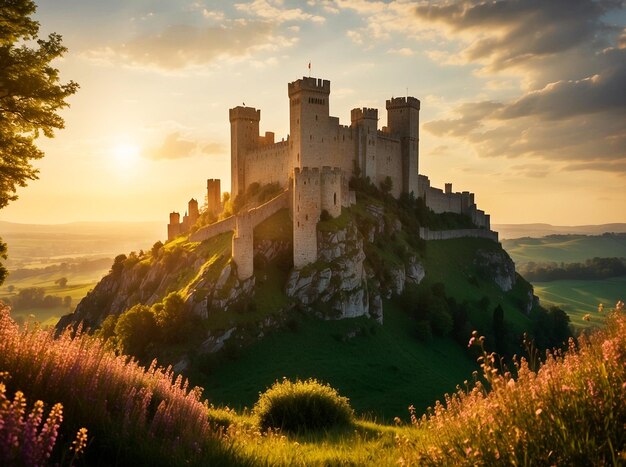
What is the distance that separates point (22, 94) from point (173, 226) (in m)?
74.8

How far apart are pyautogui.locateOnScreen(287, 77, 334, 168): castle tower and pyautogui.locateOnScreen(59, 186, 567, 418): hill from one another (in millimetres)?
9266

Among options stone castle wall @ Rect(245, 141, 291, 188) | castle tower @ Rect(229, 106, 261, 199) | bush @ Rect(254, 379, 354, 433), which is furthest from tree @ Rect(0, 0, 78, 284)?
castle tower @ Rect(229, 106, 261, 199)

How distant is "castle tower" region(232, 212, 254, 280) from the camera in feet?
181

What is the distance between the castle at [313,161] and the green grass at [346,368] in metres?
8.49

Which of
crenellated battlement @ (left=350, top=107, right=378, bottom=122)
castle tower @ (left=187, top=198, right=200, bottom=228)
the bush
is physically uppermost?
crenellated battlement @ (left=350, top=107, right=378, bottom=122)

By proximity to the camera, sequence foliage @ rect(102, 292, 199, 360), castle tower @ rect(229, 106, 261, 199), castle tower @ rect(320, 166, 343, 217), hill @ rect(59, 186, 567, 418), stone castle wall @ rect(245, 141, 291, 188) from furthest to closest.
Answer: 1. castle tower @ rect(229, 106, 261, 199)
2. stone castle wall @ rect(245, 141, 291, 188)
3. castle tower @ rect(320, 166, 343, 217)
4. foliage @ rect(102, 292, 199, 360)
5. hill @ rect(59, 186, 567, 418)

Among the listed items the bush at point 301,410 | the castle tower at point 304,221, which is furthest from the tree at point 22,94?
the castle tower at point 304,221

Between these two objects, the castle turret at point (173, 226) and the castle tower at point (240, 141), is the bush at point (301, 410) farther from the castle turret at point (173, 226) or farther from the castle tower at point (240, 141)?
the castle turret at point (173, 226)

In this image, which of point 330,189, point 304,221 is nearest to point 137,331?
point 304,221

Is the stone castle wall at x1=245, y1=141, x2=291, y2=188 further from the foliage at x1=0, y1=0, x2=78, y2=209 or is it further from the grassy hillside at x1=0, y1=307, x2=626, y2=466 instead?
the grassy hillside at x1=0, y1=307, x2=626, y2=466

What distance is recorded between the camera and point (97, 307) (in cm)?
7788

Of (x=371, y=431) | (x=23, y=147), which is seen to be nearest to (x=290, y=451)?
(x=371, y=431)

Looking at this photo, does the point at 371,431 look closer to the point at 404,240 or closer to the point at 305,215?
the point at 305,215

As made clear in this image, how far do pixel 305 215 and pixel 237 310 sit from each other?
12.7 metres
